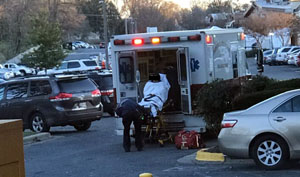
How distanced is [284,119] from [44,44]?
3520 cm

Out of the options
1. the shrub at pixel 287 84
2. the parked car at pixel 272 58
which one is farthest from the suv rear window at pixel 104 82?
the parked car at pixel 272 58

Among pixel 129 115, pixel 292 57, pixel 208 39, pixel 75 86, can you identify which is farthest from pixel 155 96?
pixel 292 57

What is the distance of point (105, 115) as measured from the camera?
23.7 m

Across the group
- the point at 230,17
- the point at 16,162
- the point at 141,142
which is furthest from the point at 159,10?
the point at 16,162

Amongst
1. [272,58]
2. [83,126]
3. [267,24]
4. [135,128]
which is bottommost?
[83,126]

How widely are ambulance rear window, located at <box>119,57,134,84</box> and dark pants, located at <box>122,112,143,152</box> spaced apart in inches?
63.4

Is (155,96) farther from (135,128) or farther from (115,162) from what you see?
(115,162)

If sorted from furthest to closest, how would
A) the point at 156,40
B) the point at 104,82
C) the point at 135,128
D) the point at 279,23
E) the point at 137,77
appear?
the point at 279,23, the point at 104,82, the point at 137,77, the point at 156,40, the point at 135,128

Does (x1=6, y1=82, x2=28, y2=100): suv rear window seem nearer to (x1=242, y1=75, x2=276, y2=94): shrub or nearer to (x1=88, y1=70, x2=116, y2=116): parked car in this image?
(x1=88, y1=70, x2=116, y2=116): parked car

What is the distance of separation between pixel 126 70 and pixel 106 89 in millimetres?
7924

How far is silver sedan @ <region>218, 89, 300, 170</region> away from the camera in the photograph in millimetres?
9883

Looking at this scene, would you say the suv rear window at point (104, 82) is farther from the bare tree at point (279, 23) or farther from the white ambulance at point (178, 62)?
the bare tree at point (279, 23)

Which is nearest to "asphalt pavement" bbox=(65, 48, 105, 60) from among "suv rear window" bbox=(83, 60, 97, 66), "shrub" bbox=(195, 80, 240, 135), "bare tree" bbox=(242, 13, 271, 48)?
"bare tree" bbox=(242, 13, 271, 48)

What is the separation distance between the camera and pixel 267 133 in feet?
32.8
